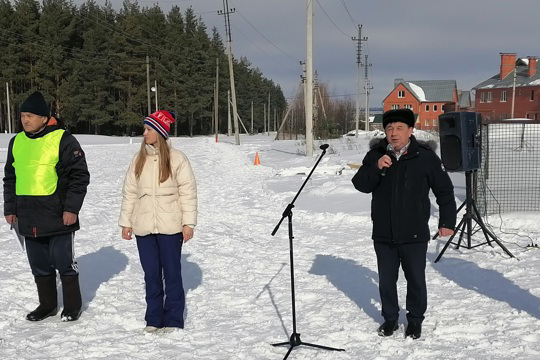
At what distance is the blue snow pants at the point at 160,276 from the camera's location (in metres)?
4.45

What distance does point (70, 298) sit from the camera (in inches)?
188

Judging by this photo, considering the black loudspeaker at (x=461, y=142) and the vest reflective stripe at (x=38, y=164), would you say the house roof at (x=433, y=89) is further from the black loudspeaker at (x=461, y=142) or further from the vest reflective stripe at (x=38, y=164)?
the vest reflective stripe at (x=38, y=164)

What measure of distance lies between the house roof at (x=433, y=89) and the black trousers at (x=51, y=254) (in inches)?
3039

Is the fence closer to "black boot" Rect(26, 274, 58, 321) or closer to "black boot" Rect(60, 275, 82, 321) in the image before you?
"black boot" Rect(60, 275, 82, 321)

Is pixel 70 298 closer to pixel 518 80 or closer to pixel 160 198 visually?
pixel 160 198

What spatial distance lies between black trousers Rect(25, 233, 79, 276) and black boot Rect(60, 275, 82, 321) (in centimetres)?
7

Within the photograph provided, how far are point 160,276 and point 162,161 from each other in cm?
101

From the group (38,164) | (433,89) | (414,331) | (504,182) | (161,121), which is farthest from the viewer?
(433,89)

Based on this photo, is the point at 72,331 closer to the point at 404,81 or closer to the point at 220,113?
the point at 404,81

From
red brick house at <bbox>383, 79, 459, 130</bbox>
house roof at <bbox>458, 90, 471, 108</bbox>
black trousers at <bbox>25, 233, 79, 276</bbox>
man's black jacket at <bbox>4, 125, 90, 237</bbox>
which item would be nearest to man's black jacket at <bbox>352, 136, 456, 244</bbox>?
man's black jacket at <bbox>4, 125, 90, 237</bbox>

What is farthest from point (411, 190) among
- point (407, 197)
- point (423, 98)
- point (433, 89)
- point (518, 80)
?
point (433, 89)

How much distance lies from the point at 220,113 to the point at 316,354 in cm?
8615

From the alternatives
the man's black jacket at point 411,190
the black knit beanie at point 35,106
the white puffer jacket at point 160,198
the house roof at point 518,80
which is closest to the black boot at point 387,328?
the man's black jacket at point 411,190

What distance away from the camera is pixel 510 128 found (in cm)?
1416
